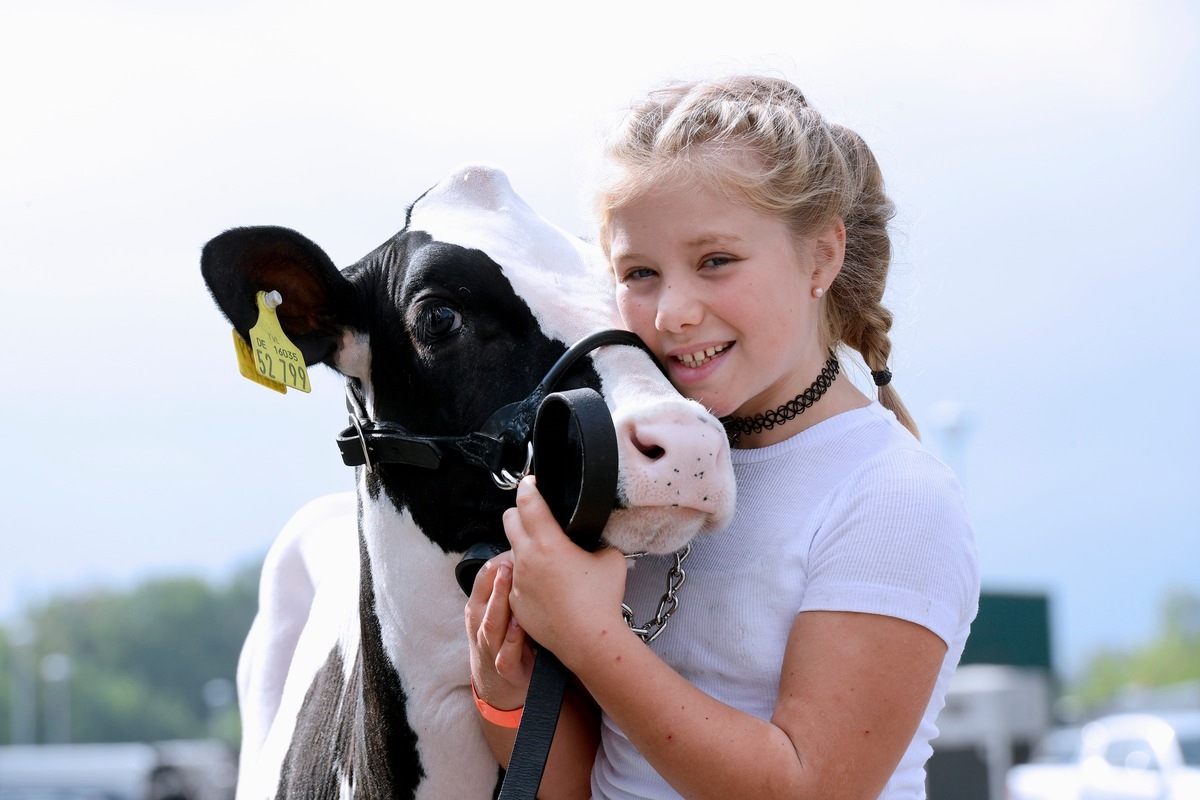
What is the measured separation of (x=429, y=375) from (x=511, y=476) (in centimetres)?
34

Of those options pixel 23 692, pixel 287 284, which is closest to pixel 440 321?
pixel 287 284

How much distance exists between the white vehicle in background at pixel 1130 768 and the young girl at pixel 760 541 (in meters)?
10.7

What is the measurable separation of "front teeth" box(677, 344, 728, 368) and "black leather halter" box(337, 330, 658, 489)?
76mm

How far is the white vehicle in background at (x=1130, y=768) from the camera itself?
12.1 metres

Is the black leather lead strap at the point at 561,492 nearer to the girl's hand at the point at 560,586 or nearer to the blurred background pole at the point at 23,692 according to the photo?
the girl's hand at the point at 560,586

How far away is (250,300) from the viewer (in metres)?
2.75

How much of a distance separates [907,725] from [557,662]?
0.57 metres

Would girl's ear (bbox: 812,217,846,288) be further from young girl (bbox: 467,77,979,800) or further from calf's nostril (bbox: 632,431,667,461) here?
calf's nostril (bbox: 632,431,667,461)

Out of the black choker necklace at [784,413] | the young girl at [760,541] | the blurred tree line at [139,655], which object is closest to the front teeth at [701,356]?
the young girl at [760,541]

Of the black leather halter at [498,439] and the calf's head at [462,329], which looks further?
the black leather halter at [498,439]

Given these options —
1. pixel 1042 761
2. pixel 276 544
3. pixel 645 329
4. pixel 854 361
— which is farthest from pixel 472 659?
pixel 1042 761

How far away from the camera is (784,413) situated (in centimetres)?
237

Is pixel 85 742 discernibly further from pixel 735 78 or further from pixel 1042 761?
pixel 735 78

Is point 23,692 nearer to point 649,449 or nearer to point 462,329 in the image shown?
point 462,329
